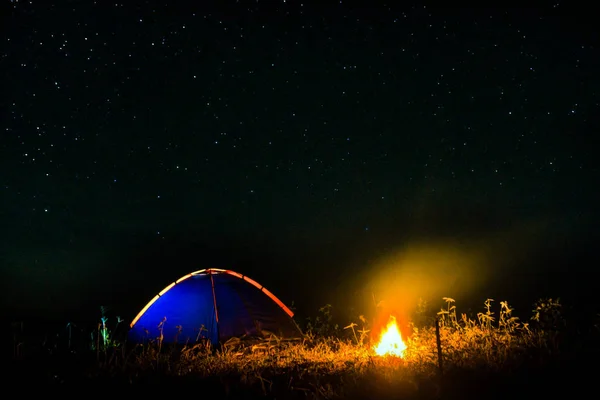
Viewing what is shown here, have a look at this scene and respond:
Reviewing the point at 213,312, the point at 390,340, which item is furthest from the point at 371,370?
the point at 213,312

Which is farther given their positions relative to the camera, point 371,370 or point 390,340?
point 390,340

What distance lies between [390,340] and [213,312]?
3.16m

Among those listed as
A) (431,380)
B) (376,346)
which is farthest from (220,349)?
(431,380)

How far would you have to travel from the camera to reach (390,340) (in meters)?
7.22

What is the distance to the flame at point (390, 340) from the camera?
6854 millimetres

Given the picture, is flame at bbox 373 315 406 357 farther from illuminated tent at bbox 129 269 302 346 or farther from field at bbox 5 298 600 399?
illuminated tent at bbox 129 269 302 346

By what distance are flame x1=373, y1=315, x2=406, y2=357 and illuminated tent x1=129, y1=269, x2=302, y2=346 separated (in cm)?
193

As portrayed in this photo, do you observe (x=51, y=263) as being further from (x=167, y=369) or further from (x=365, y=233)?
(x=167, y=369)

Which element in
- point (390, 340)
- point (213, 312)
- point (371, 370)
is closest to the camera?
point (371, 370)

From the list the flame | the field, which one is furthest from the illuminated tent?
the flame

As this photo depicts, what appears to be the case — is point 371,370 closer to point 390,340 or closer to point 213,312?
point 390,340

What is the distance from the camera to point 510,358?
507 cm

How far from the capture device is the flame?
6.85 meters

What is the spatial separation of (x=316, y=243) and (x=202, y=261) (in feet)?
15.4
